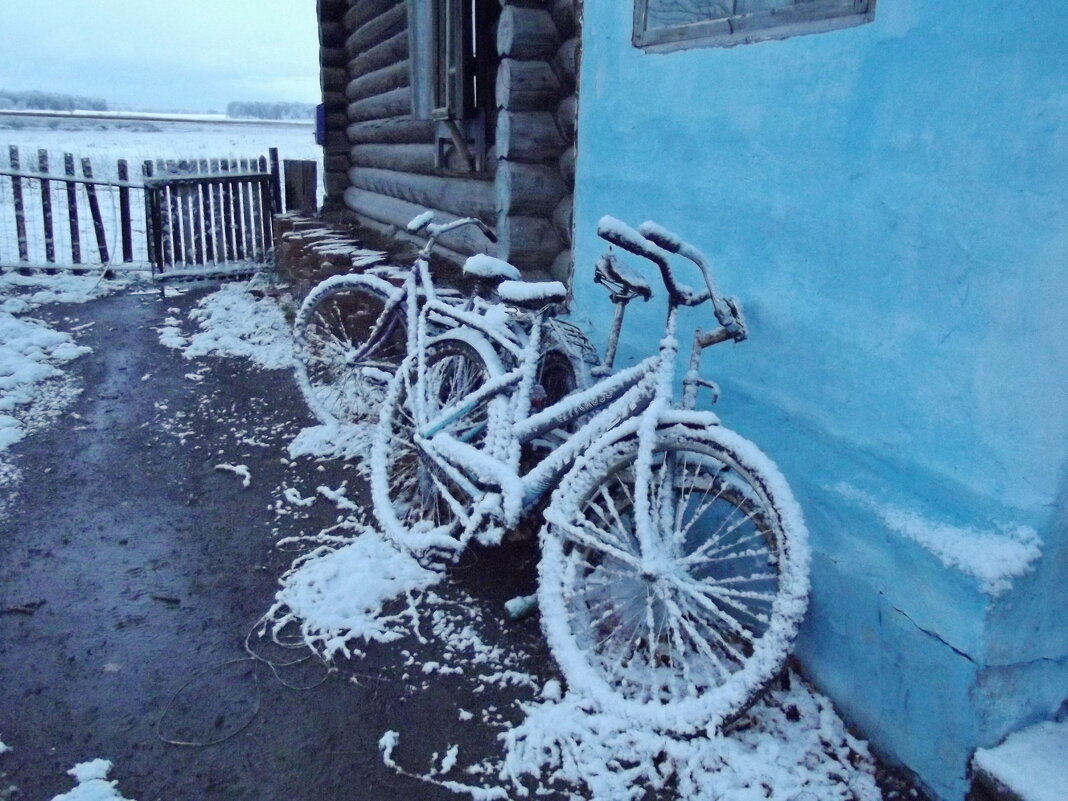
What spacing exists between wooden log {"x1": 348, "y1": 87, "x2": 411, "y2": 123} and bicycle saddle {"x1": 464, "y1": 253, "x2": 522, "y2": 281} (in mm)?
4054

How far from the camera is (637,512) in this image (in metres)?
2.51

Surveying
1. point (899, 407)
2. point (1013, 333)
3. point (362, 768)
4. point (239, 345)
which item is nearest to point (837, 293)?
point (899, 407)

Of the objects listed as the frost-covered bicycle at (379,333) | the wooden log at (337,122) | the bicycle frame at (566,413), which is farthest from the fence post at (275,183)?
the bicycle frame at (566,413)

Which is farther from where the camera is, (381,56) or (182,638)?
(381,56)

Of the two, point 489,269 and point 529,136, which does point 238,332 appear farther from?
point 489,269

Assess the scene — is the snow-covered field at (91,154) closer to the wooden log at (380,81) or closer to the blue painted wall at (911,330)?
the wooden log at (380,81)

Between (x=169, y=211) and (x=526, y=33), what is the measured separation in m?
6.59

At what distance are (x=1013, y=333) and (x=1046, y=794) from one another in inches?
45.7

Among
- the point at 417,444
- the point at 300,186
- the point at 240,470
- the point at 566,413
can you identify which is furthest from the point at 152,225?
the point at 566,413

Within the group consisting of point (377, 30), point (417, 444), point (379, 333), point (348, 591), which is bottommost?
point (348, 591)

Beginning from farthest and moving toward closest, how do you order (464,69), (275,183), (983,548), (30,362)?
(275,183), (30,362), (464,69), (983,548)

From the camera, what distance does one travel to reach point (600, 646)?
9.21 feet

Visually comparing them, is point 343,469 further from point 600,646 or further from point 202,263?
point 202,263

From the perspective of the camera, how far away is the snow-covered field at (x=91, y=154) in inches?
389
